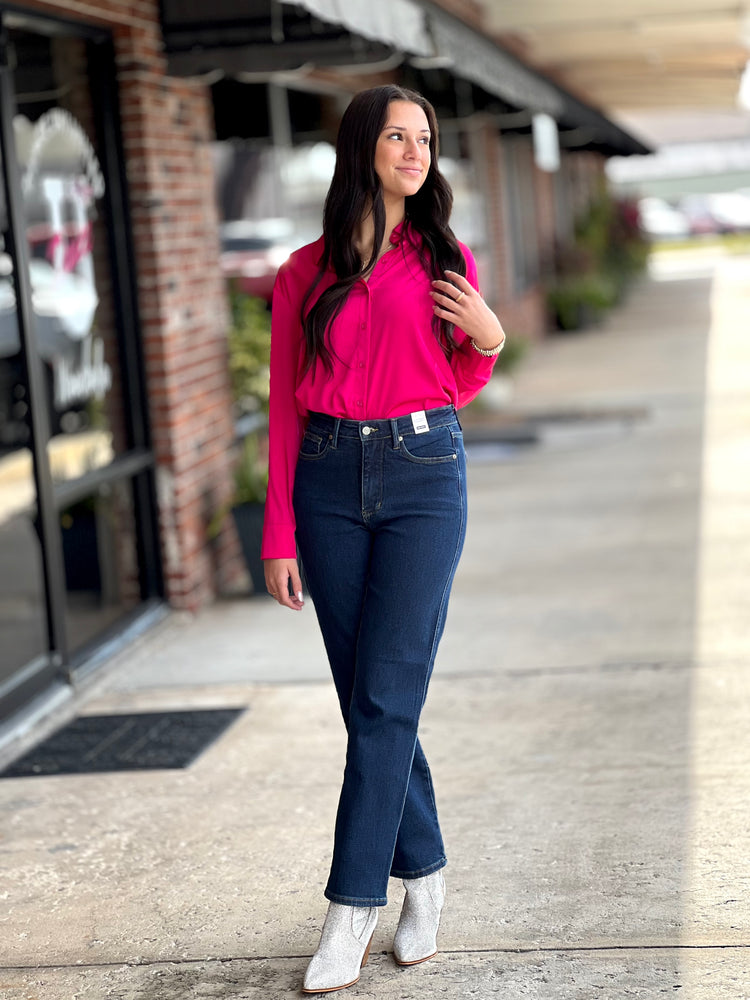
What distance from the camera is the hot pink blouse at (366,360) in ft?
9.66

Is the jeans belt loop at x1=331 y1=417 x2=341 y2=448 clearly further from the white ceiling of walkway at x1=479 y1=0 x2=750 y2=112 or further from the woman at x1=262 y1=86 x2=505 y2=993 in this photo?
the white ceiling of walkway at x1=479 y1=0 x2=750 y2=112

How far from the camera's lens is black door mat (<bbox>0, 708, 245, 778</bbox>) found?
4.65m

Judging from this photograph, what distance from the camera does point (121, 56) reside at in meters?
5.96

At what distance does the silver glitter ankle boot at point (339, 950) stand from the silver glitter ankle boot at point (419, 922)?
0.13 metres

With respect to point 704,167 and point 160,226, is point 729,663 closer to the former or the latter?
point 160,226

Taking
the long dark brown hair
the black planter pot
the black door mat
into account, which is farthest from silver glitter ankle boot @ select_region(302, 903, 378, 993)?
the black planter pot

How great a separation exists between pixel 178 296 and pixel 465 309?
11.8 feet

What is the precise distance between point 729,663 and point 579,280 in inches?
614

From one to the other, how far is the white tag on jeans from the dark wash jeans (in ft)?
0.03

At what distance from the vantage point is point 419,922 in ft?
10.3

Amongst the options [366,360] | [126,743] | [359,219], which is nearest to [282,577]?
[366,360]

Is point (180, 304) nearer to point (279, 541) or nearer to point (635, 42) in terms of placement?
point (279, 541)

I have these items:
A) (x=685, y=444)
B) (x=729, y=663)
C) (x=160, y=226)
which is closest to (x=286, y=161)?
(x=685, y=444)

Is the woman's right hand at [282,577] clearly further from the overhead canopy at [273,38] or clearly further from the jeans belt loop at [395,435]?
the overhead canopy at [273,38]
